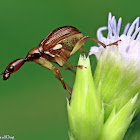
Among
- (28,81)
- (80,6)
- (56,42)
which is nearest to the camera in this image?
(56,42)

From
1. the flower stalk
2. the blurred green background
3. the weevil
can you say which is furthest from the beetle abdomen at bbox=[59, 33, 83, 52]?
the blurred green background

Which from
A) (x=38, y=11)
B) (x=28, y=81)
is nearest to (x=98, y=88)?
(x=28, y=81)

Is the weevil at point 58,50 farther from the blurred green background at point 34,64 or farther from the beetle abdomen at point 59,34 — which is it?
the blurred green background at point 34,64

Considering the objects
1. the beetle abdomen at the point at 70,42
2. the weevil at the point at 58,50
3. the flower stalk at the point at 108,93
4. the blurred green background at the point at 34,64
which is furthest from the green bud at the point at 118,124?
the blurred green background at the point at 34,64

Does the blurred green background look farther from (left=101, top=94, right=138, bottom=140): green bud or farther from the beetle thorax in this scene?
(left=101, top=94, right=138, bottom=140): green bud

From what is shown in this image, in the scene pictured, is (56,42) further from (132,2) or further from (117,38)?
(132,2)

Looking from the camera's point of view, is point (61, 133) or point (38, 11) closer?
point (61, 133)
